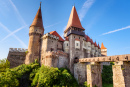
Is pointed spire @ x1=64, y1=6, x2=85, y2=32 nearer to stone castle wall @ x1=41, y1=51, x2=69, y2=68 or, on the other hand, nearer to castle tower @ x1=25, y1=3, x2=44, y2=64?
castle tower @ x1=25, y1=3, x2=44, y2=64

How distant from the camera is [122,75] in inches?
485

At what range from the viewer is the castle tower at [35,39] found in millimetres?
25812

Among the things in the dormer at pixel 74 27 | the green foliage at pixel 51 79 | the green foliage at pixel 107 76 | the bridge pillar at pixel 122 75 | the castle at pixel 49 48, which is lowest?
the green foliage at pixel 107 76

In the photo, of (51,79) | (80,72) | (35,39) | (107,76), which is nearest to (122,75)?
(51,79)

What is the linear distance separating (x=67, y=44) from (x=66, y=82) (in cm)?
1198

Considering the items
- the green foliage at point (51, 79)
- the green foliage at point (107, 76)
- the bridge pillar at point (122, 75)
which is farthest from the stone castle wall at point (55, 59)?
the green foliage at point (107, 76)

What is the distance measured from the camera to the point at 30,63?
81.8 feet

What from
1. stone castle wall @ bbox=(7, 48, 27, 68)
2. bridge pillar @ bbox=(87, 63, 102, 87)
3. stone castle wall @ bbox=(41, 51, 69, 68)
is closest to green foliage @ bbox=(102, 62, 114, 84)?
bridge pillar @ bbox=(87, 63, 102, 87)

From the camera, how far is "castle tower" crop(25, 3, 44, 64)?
25.8 metres

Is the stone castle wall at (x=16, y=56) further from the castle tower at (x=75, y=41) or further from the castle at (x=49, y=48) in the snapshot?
the castle tower at (x=75, y=41)

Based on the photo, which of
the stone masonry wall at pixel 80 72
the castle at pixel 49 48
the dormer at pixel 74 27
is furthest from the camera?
the dormer at pixel 74 27

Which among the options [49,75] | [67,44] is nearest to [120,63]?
[49,75]

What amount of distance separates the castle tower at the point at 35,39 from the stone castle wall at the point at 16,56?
193 centimetres

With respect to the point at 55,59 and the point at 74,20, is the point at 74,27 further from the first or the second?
the point at 55,59
